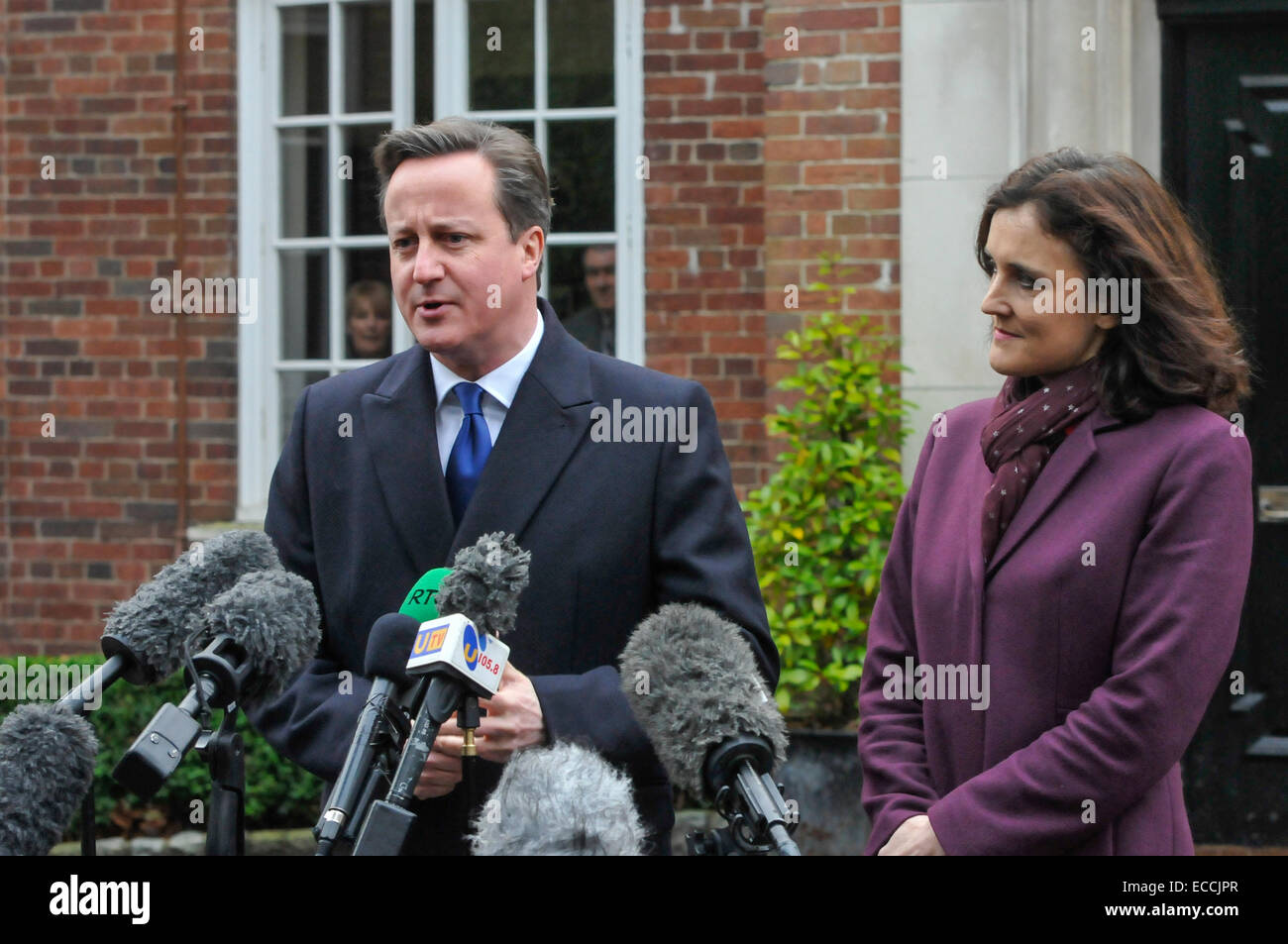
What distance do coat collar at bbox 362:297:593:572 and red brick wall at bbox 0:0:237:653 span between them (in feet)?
14.5

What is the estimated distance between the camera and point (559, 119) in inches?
257

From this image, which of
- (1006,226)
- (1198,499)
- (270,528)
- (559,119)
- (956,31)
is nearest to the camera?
(1198,499)

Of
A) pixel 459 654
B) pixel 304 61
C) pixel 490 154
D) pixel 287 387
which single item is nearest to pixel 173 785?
pixel 287 387

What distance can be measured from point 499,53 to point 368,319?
132 cm

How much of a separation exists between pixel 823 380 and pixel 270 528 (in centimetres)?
331

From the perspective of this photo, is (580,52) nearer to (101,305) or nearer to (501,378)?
(101,305)

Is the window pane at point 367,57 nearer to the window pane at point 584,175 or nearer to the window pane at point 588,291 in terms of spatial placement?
the window pane at point 584,175

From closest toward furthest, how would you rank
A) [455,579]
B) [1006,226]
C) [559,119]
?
[455,579]
[1006,226]
[559,119]

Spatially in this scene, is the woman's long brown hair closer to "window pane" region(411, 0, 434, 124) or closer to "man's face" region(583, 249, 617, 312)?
"man's face" region(583, 249, 617, 312)

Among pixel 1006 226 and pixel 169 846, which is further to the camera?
pixel 169 846

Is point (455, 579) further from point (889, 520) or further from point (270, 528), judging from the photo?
point (889, 520)

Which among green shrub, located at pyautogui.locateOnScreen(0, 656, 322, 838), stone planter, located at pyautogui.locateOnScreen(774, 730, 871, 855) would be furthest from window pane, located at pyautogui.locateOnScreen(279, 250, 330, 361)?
stone planter, located at pyautogui.locateOnScreen(774, 730, 871, 855)

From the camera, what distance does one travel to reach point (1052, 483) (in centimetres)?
244
